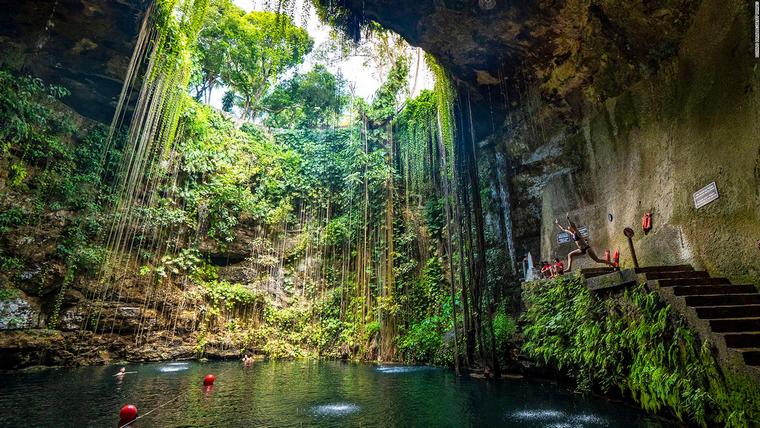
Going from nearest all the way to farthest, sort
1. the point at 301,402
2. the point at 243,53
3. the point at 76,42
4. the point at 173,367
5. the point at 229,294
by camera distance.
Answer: the point at 301,402 → the point at 173,367 → the point at 76,42 → the point at 229,294 → the point at 243,53

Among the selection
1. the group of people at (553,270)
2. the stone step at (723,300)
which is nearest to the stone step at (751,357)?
the stone step at (723,300)

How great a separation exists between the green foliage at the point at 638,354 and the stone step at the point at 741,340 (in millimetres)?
185

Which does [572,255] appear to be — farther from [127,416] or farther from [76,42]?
[76,42]

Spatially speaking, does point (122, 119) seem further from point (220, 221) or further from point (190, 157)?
point (220, 221)

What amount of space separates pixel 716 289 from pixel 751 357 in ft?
4.93

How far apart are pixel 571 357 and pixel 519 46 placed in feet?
19.9

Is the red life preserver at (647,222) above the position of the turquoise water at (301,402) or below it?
above

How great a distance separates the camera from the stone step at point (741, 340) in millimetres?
3059

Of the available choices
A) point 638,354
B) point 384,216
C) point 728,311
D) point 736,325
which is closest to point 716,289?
point 728,311

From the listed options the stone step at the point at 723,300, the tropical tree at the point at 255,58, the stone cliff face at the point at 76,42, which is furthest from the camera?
the tropical tree at the point at 255,58

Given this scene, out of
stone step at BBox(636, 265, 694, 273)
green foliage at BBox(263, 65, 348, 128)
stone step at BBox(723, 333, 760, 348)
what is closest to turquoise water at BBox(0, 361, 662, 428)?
stone step at BBox(723, 333, 760, 348)

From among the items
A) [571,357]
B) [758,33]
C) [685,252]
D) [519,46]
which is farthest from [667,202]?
[519,46]

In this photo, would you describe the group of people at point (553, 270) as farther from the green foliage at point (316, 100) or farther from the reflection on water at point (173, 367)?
the green foliage at point (316, 100)

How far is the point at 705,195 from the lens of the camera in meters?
4.88
